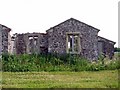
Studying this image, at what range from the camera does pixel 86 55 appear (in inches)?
1142

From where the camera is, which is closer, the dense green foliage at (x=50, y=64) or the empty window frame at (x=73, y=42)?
the dense green foliage at (x=50, y=64)

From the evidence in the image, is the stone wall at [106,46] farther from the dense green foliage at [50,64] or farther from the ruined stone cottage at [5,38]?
the ruined stone cottage at [5,38]

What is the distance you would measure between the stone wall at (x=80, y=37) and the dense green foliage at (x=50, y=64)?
2045mm

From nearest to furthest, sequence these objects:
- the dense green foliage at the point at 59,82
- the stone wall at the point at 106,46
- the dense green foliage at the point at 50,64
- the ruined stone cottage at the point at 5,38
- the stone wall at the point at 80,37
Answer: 1. the dense green foliage at the point at 59,82
2. the dense green foliage at the point at 50,64
3. the ruined stone cottage at the point at 5,38
4. the stone wall at the point at 80,37
5. the stone wall at the point at 106,46

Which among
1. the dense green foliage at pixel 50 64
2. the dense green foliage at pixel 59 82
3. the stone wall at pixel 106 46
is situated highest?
the stone wall at pixel 106 46

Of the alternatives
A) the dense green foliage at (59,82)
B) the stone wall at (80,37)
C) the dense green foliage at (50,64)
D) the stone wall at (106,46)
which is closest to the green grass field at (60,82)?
the dense green foliage at (59,82)

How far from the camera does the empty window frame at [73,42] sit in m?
28.8

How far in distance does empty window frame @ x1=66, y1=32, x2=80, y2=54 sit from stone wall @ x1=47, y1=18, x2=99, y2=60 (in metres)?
0.22

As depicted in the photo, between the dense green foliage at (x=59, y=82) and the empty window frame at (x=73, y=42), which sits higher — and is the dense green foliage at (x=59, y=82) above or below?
below

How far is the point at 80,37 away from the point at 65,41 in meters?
1.12

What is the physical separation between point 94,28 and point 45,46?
3.76 metres

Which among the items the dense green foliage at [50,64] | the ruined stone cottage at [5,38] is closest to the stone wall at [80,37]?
the dense green foliage at [50,64]

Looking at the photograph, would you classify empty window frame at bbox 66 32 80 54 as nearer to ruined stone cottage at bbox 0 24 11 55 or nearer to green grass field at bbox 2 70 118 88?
ruined stone cottage at bbox 0 24 11 55

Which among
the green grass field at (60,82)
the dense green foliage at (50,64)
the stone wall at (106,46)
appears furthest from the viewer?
the stone wall at (106,46)
